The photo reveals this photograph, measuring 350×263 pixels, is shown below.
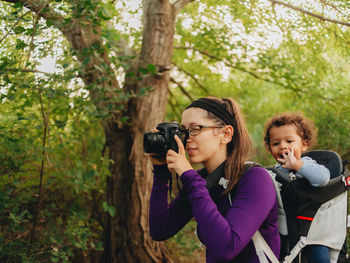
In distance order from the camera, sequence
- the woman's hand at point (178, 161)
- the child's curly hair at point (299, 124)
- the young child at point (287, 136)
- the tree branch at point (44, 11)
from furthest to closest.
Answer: the tree branch at point (44, 11) < the child's curly hair at point (299, 124) < the young child at point (287, 136) < the woman's hand at point (178, 161)

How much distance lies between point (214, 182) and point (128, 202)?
7.78 feet

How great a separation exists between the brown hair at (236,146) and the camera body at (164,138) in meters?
0.17

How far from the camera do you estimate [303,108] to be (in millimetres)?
5586

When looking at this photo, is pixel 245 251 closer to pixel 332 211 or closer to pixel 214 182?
pixel 214 182

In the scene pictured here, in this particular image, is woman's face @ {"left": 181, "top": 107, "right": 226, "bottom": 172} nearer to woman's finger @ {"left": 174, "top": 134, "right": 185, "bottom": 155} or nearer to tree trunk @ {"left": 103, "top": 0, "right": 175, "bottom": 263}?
woman's finger @ {"left": 174, "top": 134, "right": 185, "bottom": 155}

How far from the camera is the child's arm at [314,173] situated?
171 centimetres

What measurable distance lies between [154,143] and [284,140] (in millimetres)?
1115

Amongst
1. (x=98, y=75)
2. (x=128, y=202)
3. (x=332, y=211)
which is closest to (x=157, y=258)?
(x=128, y=202)

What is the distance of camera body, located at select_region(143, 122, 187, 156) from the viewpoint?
1.60 m

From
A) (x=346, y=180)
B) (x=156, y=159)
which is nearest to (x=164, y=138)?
(x=156, y=159)

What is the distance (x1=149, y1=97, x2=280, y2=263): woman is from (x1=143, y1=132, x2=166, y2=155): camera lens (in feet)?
0.25

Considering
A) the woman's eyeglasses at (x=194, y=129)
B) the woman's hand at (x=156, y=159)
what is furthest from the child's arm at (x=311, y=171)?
the woman's hand at (x=156, y=159)

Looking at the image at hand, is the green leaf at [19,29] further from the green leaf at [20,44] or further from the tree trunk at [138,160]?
the tree trunk at [138,160]

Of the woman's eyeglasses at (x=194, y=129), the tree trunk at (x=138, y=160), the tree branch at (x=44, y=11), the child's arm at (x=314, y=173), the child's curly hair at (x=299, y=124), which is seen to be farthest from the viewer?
the tree trunk at (x=138, y=160)
